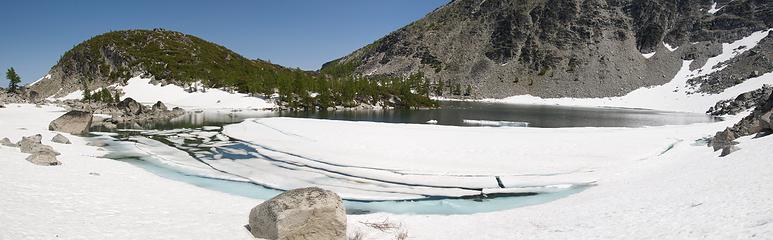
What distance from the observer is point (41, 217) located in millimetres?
14836

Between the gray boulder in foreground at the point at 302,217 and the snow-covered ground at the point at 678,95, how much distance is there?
148m

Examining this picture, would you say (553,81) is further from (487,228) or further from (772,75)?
(487,228)

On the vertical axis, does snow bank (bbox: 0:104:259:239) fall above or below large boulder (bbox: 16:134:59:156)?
below

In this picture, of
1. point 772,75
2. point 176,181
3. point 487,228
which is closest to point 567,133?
point 487,228

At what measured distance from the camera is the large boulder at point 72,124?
49219 millimetres

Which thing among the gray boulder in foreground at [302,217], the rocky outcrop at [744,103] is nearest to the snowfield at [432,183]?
the gray boulder in foreground at [302,217]

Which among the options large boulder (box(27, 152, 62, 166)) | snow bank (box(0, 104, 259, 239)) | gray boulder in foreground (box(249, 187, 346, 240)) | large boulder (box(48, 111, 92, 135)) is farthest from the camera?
large boulder (box(48, 111, 92, 135))

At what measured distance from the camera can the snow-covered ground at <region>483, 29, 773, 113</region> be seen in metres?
136

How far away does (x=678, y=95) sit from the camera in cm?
15712

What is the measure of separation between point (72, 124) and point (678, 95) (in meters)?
174

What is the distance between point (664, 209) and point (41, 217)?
22139mm

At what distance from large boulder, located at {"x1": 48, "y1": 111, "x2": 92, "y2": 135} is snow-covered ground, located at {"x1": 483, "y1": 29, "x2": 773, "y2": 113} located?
14739 cm

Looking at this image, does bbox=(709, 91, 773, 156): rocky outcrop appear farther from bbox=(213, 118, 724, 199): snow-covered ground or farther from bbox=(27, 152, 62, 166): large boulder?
bbox=(27, 152, 62, 166): large boulder

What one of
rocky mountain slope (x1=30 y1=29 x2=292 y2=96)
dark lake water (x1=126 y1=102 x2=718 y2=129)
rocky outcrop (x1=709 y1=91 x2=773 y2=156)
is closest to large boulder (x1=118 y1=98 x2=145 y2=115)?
dark lake water (x1=126 y1=102 x2=718 y2=129)
